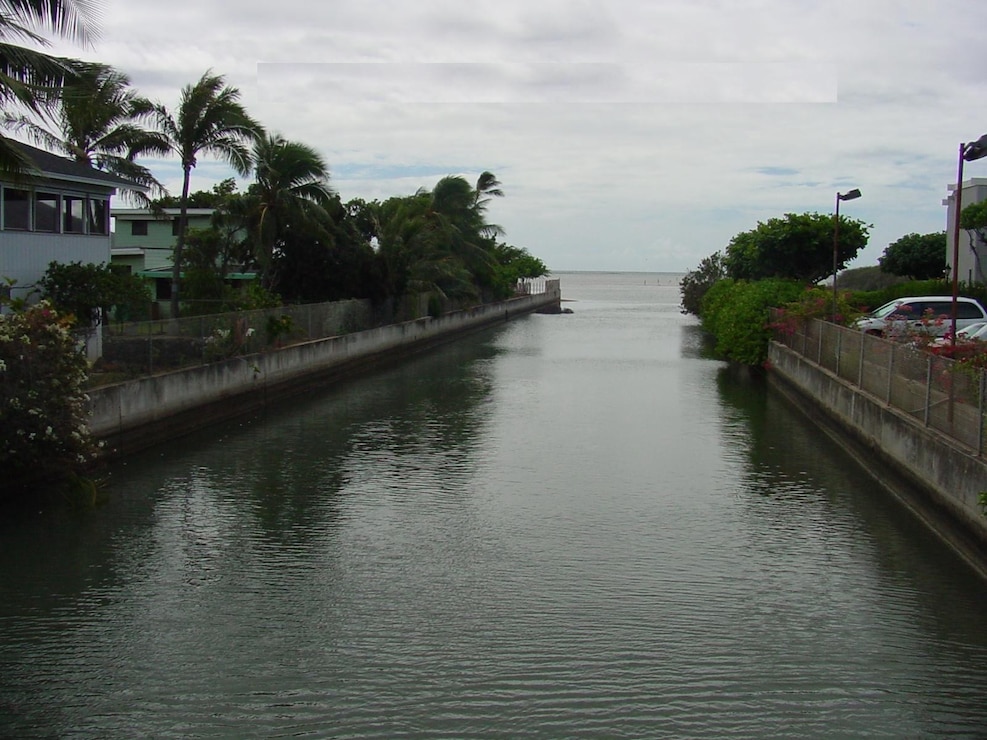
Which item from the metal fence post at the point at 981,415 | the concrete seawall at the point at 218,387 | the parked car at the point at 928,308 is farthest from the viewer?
the parked car at the point at 928,308

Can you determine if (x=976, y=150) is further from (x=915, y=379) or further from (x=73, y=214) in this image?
(x=73, y=214)

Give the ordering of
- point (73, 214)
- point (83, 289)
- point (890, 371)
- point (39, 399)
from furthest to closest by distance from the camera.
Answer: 1. point (73, 214)
2. point (83, 289)
3. point (890, 371)
4. point (39, 399)

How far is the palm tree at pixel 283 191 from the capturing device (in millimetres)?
38188

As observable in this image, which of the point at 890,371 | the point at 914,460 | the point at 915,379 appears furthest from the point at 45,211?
the point at 914,460

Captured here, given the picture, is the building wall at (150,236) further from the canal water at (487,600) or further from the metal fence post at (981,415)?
the metal fence post at (981,415)

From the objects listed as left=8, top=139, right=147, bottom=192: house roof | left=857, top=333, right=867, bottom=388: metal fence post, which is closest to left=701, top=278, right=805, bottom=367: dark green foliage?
left=857, top=333, right=867, bottom=388: metal fence post

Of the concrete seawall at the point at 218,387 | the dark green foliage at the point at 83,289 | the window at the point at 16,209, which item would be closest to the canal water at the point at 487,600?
the concrete seawall at the point at 218,387

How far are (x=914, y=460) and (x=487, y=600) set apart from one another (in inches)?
295

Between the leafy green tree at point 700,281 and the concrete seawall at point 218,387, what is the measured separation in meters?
38.9

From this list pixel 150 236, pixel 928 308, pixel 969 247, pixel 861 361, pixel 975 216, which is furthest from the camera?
pixel 150 236

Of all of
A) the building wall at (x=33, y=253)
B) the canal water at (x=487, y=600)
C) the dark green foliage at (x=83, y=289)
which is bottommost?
the canal water at (x=487, y=600)

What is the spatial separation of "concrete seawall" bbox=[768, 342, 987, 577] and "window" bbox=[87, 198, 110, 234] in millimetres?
18092

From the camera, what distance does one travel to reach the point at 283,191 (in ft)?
126

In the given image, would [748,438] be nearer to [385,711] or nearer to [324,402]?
[324,402]
